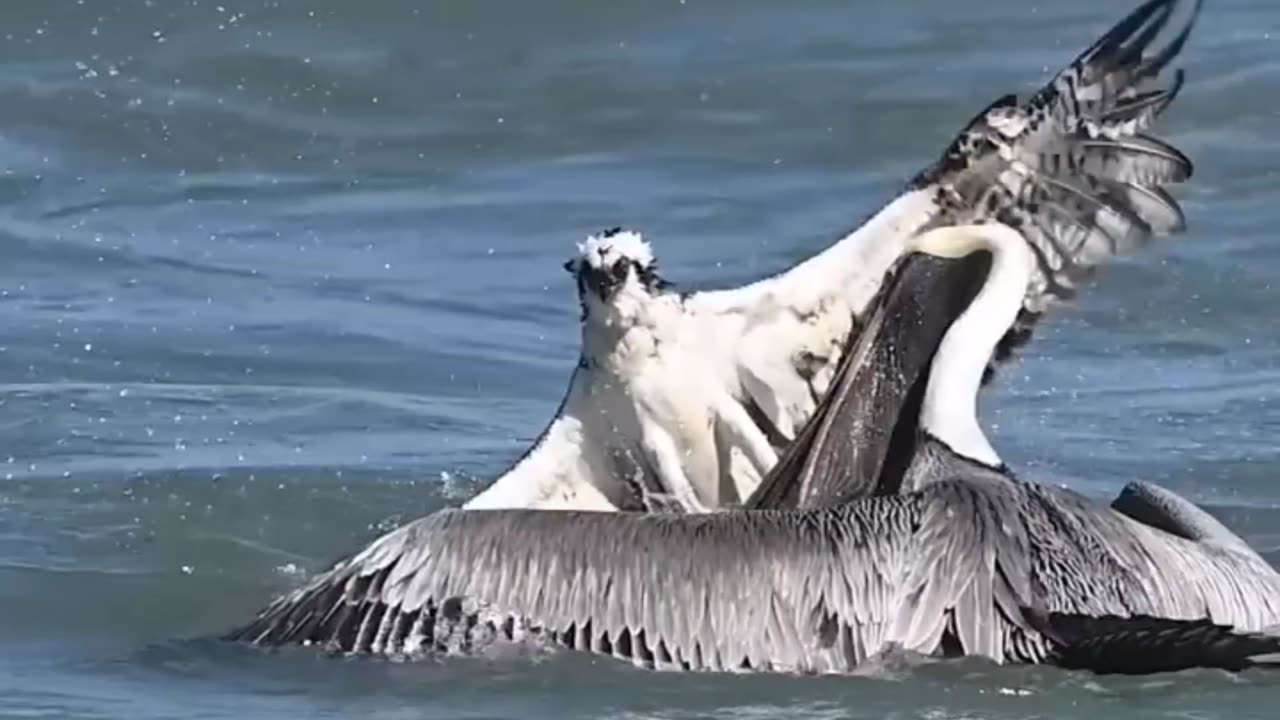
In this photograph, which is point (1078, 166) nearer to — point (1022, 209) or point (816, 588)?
point (1022, 209)

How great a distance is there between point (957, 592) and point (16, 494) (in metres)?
2.73

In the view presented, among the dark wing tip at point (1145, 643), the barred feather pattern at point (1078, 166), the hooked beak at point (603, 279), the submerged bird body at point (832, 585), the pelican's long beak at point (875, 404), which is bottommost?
the dark wing tip at point (1145, 643)

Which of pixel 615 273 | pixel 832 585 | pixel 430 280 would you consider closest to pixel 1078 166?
pixel 615 273

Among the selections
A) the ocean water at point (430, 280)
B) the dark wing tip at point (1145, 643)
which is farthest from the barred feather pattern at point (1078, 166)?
the dark wing tip at point (1145, 643)

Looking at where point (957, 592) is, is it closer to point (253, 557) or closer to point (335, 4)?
point (253, 557)

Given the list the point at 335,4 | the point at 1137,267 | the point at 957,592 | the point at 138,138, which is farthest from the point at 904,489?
the point at 335,4

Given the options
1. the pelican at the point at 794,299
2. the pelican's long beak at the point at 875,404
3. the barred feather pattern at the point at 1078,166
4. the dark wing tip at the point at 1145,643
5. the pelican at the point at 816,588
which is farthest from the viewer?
the barred feather pattern at the point at 1078,166

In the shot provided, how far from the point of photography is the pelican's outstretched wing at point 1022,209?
246 inches

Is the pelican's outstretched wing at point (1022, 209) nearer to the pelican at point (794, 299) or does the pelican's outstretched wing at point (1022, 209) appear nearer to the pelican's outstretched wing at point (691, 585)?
the pelican at point (794, 299)

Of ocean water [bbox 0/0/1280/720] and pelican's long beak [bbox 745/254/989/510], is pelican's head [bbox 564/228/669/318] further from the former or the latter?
ocean water [bbox 0/0/1280/720]

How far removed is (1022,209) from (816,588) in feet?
4.02

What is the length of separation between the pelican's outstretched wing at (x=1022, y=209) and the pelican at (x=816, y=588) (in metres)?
0.61

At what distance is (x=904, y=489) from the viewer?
5.79 m

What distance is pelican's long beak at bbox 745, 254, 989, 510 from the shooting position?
20.3 feet
